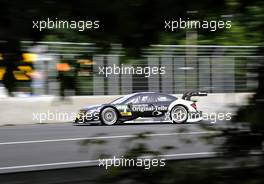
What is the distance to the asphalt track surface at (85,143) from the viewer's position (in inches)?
106

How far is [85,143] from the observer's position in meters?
2.62

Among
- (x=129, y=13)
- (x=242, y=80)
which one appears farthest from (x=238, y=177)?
(x=129, y=13)

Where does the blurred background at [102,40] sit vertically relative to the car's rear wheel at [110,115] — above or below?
above

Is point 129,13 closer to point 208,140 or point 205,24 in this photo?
point 205,24

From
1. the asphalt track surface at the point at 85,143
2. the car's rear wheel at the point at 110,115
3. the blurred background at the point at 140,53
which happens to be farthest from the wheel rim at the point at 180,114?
the car's rear wheel at the point at 110,115

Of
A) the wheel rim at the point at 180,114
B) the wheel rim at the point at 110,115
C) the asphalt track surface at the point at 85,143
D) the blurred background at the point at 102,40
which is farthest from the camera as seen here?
the wheel rim at the point at 110,115

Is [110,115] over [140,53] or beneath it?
beneath

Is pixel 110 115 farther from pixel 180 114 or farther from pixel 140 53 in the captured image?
pixel 140 53

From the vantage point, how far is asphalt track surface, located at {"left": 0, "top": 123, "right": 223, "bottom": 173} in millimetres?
2686

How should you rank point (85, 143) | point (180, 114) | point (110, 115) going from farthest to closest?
point (110, 115), point (180, 114), point (85, 143)

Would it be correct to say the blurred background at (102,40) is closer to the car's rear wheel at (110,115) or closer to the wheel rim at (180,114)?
the wheel rim at (180,114)

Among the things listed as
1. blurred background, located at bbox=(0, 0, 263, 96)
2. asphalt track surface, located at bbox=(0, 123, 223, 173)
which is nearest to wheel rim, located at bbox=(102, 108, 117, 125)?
asphalt track surface, located at bbox=(0, 123, 223, 173)

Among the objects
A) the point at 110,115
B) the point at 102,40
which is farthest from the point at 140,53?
the point at 110,115

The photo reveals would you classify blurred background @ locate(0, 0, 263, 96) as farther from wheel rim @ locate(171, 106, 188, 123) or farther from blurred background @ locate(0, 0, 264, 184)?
wheel rim @ locate(171, 106, 188, 123)
